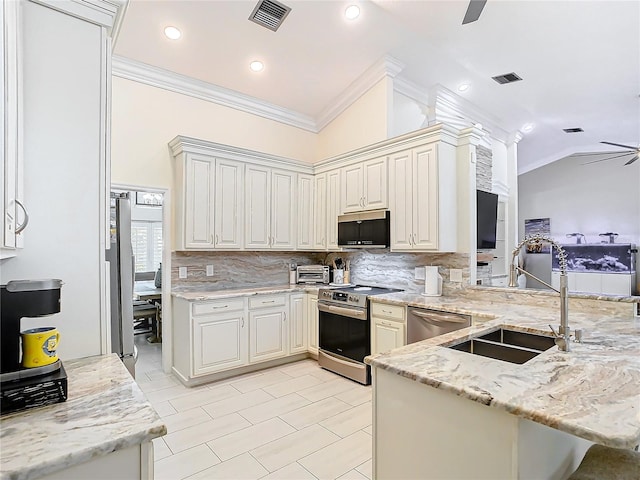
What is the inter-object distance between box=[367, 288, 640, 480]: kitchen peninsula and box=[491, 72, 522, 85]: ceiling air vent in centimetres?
389

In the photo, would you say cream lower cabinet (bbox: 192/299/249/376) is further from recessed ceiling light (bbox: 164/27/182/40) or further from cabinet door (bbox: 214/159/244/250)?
recessed ceiling light (bbox: 164/27/182/40)

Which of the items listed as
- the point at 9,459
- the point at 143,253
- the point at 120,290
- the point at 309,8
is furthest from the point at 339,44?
the point at 143,253

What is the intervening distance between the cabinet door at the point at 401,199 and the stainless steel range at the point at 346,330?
644 mm

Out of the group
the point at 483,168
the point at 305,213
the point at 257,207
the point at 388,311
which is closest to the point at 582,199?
the point at 483,168

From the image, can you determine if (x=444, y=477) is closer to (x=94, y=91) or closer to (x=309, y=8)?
(x=94, y=91)

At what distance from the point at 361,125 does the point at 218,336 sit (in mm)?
3149

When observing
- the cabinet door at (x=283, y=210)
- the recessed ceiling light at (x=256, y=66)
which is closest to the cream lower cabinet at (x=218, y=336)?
the cabinet door at (x=283, y=210)

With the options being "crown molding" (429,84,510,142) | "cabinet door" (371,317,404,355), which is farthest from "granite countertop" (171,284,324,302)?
"crown molding" (429,84,510,142)

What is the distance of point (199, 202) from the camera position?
3934 millimetres

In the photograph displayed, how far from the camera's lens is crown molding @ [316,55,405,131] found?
420cm

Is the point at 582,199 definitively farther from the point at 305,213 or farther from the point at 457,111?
the point at 305,213

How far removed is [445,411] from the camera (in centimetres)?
134

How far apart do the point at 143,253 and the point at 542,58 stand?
24.5 ft

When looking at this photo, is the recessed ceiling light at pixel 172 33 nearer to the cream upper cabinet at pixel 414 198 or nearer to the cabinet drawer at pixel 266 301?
the cream upper cabinet at pixel 414 198
